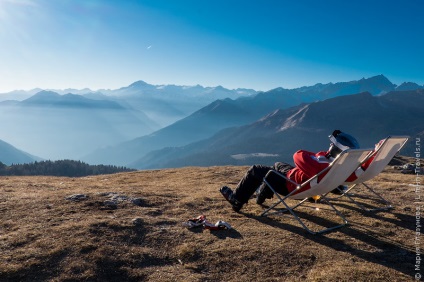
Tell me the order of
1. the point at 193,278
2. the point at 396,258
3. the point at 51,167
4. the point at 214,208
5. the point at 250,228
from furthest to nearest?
the point at 51,167 → the point at 214,208 → the point at 250,228 → the point at 396,258 → the point at 193,278

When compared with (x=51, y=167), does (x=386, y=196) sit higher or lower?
higher

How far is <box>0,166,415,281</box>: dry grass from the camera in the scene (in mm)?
5297

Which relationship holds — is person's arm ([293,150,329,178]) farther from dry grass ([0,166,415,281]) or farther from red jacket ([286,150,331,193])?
dry grass ([0,166,415,281])

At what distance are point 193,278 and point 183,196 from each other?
5.87m

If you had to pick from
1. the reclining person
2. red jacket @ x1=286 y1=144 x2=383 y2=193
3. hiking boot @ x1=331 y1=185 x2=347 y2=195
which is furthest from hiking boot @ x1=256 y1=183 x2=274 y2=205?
hiking boot @ x1=331 y1=185 x2=347 y2=195

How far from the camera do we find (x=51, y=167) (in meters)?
108

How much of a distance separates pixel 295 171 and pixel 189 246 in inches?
133

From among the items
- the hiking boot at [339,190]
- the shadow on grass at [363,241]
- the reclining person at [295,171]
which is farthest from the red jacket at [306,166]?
the hiking boot at [339,190]

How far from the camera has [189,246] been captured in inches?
248

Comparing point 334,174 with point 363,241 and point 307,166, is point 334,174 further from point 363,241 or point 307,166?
point 363,241

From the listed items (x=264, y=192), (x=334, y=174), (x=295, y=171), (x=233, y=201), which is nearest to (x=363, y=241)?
(x=334, y=174)

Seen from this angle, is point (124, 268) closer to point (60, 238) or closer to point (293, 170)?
point (60, 238)

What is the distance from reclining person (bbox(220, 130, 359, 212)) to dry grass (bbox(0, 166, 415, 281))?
0.55m

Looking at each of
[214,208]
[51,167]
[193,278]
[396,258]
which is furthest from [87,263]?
[51,167]
